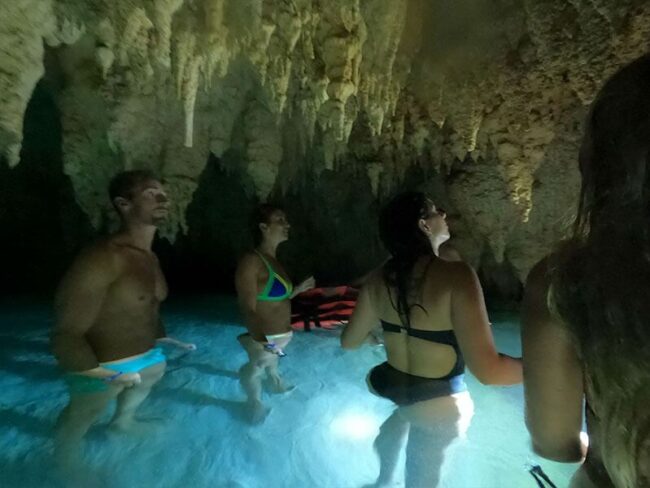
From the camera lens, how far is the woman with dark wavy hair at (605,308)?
29.6 inches

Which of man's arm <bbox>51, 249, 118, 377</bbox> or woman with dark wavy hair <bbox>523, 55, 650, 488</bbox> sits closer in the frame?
woman with dark wavy hair <bbox>523, 55, 650, 488</bbox>

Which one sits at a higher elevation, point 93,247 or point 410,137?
point 410,137

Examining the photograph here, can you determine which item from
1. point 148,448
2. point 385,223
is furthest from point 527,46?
point 148,448

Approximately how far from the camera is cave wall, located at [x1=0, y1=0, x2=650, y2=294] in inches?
136

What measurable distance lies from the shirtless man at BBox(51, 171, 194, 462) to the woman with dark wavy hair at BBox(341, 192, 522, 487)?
1234mm

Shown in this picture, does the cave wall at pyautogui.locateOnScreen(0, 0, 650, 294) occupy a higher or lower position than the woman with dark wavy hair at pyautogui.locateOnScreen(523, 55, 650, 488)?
higher

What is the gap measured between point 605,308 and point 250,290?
264cm

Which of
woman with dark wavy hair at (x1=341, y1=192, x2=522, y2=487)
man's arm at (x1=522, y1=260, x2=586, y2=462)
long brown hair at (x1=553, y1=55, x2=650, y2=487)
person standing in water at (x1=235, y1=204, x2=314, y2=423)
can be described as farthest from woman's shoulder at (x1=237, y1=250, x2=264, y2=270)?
long brown hair at (x1=553, y1=55, x2=650, y2=487)

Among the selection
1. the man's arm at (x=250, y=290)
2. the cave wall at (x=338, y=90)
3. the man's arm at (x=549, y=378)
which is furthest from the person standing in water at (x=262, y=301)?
the man's arm at (x=549, y=378)

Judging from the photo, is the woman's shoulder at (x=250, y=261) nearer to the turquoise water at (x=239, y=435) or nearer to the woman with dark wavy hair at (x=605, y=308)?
the turquoise water at (x=239, y=435)

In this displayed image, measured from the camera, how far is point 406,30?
4.61m

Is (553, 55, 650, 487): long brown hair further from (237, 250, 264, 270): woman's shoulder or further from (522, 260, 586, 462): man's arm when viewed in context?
(237, 250, 264, 270): woman's shoulder

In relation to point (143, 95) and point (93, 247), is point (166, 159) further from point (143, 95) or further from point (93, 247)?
point (93, 247)

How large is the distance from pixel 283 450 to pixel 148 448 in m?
0.79
